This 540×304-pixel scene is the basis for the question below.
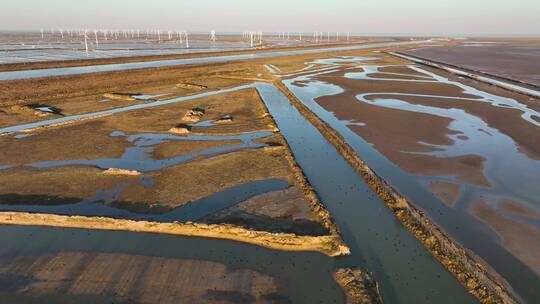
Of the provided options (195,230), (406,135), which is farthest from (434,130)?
(195,230)

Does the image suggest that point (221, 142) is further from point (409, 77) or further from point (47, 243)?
point (409, 77)

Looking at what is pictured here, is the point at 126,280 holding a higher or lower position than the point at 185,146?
lower

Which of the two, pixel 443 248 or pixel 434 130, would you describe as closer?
pixel 443 248

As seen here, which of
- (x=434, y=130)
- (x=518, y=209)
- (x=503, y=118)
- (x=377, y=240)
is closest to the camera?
(x=377, y=240)

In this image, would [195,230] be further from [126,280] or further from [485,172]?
[485,172]

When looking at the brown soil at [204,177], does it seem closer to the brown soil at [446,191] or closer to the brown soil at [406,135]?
the brown soil at [446,191]

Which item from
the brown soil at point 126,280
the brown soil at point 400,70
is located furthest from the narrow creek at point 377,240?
the brown soil at point 400,70

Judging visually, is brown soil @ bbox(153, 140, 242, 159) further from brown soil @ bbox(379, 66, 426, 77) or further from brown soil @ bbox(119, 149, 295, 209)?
brown soil @ bbox(379, 66, 426, 77)
